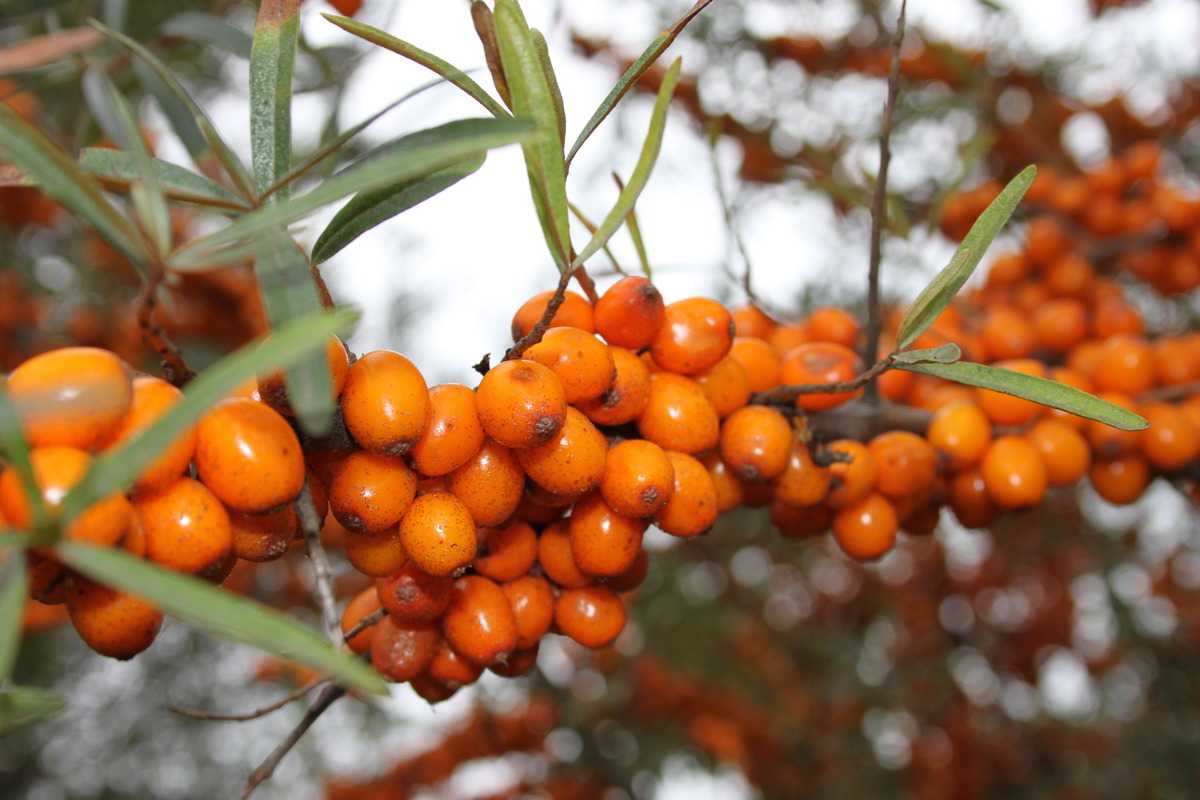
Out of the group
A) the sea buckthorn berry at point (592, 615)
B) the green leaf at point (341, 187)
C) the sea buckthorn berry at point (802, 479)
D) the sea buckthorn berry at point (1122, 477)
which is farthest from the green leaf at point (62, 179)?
the sea buckthorn berry at point (1122, 477)

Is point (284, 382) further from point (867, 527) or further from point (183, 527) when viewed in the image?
point (867, 527)

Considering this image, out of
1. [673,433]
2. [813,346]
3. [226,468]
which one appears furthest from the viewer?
[813,346]

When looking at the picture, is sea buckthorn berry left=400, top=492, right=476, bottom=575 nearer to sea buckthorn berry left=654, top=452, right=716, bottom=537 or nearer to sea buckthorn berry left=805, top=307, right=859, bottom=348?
sea buckthorn berry left=654, top=452, right=716, bottom=537

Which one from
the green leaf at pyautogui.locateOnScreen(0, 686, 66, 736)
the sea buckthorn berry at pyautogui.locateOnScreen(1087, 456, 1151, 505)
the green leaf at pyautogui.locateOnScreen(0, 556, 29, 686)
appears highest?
the green leaf at pyautogui.locateOnScreen(0, 556, 29, 686)

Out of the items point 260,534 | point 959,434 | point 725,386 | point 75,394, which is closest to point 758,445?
point 725,386

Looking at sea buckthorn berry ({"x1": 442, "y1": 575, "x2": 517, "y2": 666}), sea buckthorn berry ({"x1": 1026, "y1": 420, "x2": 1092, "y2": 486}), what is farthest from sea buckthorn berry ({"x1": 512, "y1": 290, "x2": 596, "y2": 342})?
sea buckthorn berry ({"x1": 1026, "y1": 420, "x2": 1092, "y2": 486})

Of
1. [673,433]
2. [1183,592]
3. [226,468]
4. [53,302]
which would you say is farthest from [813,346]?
[1183,592]

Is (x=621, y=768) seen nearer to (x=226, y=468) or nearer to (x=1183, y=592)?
(x=226, y=468)

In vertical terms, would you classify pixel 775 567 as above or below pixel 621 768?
below
